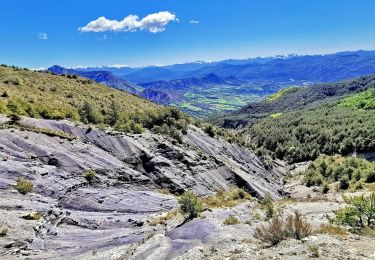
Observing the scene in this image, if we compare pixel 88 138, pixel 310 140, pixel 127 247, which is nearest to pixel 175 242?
pixel 127 247

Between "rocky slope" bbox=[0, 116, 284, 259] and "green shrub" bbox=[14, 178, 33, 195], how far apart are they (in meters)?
0.34

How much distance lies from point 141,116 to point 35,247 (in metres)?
36.9

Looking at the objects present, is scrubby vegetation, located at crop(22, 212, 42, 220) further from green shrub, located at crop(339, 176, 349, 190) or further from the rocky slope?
green shrub, located at crop(339, 176, 349, 190)

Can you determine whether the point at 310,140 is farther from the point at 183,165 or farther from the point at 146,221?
the point at 146,221

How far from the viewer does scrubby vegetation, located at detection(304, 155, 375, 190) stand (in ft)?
181

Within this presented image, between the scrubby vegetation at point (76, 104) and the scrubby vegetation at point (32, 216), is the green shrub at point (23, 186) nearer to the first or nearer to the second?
the scrubby vegetation at point (32, 216)

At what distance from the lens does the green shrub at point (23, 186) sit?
24.9m

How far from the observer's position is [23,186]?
25.0 metres

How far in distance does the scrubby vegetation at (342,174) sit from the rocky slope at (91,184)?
416 inches

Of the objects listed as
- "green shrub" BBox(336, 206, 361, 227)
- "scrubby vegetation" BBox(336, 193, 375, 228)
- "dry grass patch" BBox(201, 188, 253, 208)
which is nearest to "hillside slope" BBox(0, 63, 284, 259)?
"dry grass patch" BBox(201, 188, 253, 208)

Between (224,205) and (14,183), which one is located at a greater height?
(14,183)

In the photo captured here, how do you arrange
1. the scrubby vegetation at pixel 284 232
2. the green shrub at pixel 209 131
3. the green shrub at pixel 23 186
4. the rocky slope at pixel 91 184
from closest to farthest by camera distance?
1. the scrubby vegetation at pixel 284 232
2. the rocky slope at pixel 91 184
3. the green shrub at pixel 23 186
4. the green shrub at pixel 209 131

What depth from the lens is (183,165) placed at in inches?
1693

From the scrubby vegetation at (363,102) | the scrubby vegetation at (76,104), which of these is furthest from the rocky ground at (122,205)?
the scrubby vegetation at (363,102)
